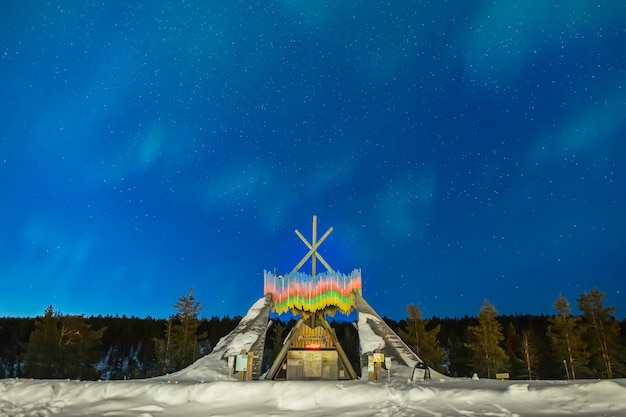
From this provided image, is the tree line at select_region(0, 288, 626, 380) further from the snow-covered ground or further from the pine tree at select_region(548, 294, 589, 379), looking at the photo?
the snow-covered ground

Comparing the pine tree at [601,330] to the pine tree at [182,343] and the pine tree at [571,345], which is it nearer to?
the pine tree at [571,345]

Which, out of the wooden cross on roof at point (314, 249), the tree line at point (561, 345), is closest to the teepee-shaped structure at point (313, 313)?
the wooden cross on roof at point (314, 249)

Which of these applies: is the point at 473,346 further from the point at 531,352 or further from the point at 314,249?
the point at 314,249

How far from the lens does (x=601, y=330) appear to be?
4062 cm

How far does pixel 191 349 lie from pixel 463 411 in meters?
39.2

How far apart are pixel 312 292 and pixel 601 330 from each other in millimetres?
32058

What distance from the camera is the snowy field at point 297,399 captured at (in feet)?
30.2

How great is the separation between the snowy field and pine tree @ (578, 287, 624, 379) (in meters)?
36.2

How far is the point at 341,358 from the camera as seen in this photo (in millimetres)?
21906

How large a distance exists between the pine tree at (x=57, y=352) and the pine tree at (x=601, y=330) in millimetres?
45614

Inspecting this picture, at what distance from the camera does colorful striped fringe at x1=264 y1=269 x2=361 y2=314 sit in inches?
862

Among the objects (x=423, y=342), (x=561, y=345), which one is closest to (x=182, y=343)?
(x=423, y=342)

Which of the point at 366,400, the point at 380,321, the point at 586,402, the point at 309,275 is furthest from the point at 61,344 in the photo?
the point at 586,402

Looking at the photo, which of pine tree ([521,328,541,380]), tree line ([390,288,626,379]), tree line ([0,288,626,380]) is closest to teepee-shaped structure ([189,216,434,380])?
tree line ([0,288,626,380])
